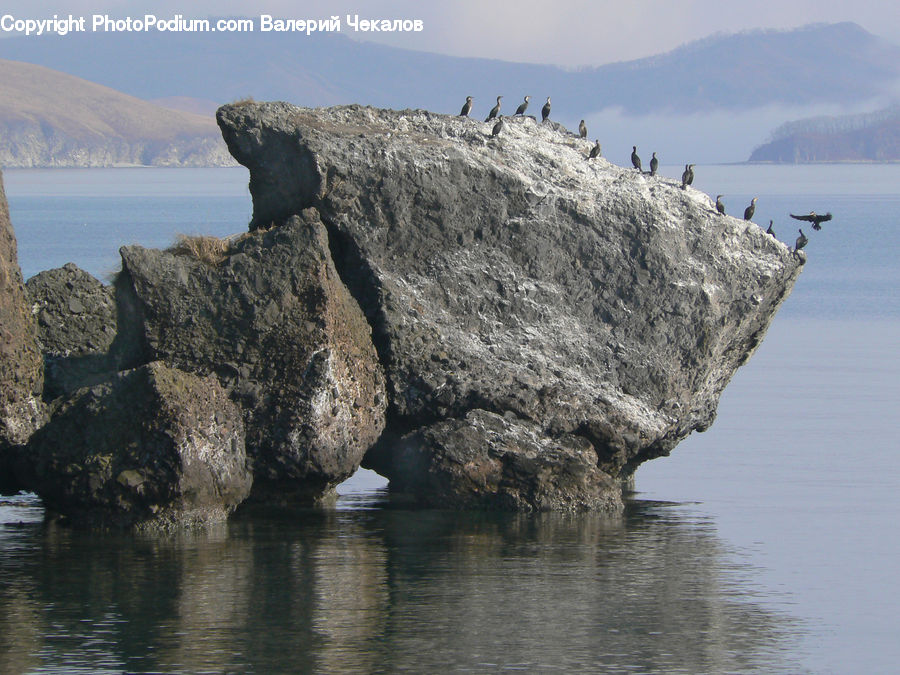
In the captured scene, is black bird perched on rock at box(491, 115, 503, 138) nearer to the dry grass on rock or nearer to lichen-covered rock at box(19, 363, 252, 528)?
the dry grass on rock

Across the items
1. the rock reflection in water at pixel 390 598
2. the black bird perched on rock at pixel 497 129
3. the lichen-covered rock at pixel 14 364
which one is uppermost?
the black bird perched on rock at pixel 497 129

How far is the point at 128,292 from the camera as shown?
2228cm

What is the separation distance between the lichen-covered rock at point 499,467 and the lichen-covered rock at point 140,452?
305cm

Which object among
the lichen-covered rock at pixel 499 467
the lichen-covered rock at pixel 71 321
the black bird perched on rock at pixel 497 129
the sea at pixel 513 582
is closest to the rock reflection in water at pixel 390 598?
the sea at pixel 513 582

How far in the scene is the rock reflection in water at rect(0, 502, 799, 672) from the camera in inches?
623

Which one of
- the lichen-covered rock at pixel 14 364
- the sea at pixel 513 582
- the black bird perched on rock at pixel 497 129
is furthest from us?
the black bird perched on rock at pixel 497 129

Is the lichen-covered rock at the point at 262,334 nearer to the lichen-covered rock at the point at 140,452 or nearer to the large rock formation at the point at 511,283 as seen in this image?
the lichen-covered rock at the point at 140,452

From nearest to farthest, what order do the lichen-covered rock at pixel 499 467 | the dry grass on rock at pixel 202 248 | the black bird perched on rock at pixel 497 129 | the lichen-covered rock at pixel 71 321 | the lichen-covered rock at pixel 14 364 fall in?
the lichen-covered rock at pixel 14 364 < the dry grass on rock at pixel 202 248 < the lichen-covered rock at pixel 499 467 < the lichen-covered rock at pixel 71 321 < the black bird perched on rock at pixel 497 129

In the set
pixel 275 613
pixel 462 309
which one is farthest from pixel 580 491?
pixel 275 613

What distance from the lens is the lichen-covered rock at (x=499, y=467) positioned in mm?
22953

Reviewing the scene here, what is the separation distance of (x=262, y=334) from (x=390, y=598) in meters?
5.40

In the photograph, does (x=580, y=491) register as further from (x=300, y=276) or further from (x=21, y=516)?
(x=21, y=516)

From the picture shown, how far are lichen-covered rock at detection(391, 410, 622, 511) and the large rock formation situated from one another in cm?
3

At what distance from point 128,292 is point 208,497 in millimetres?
3183
